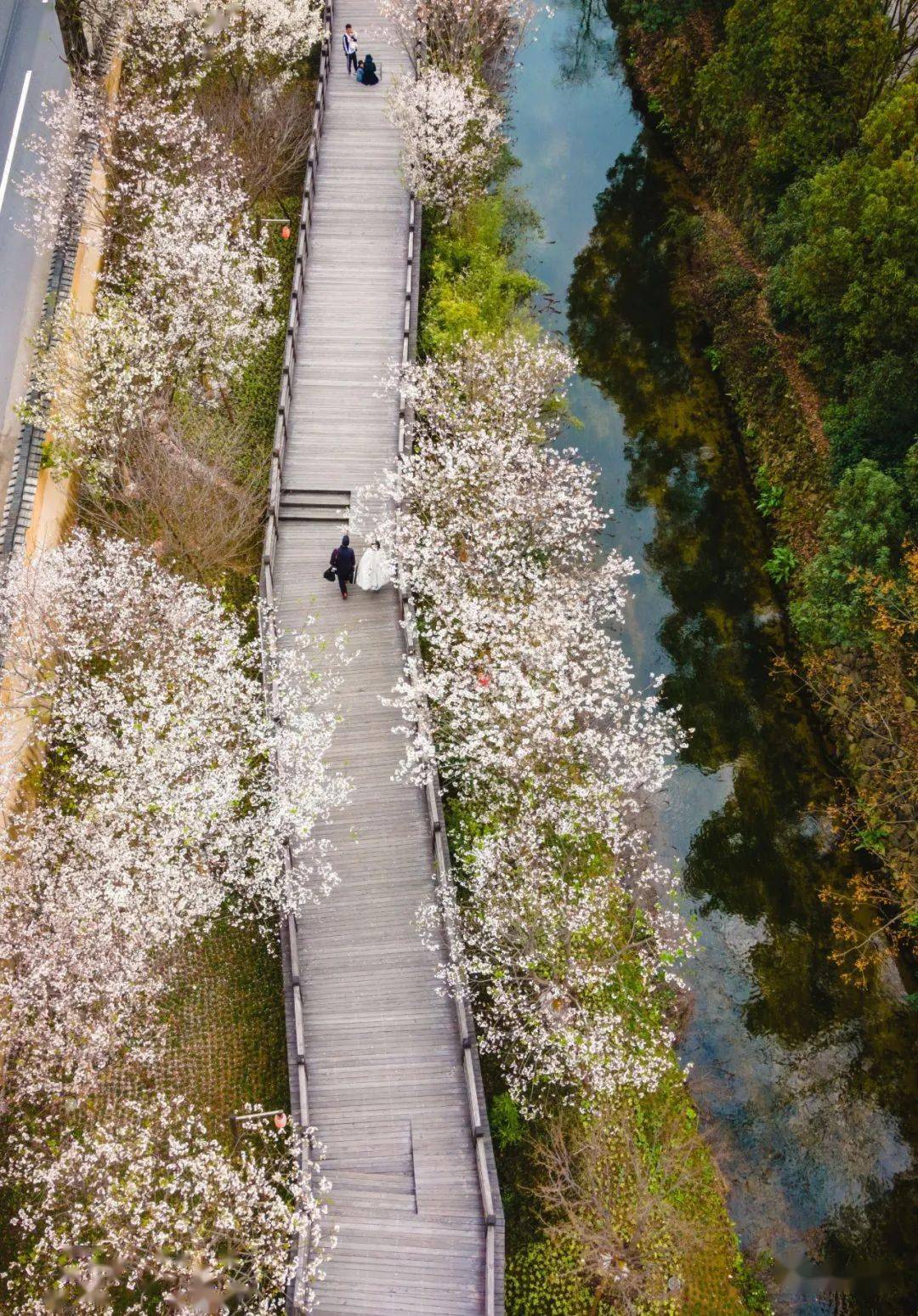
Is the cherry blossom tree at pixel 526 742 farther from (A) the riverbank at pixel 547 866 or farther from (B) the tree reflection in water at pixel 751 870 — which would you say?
(B) the tree reflection in water at pixel 751 870

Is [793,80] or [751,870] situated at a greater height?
[793,80]

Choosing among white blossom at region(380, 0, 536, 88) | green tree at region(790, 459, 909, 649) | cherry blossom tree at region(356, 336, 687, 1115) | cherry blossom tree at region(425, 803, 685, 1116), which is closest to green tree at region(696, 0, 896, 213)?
white blossom at region(380, 0, 536, 88)

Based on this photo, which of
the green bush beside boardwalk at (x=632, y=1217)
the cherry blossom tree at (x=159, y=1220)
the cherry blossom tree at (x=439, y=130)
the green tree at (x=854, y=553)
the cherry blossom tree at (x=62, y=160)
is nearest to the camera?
the cherry blossom tree at (x=159, y=1220)

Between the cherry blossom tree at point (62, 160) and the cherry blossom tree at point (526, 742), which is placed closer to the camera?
the cherry blossom tree at point (526, 742)

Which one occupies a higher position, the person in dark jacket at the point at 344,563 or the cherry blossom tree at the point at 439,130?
the cherry blossom tree at the point at 439,130

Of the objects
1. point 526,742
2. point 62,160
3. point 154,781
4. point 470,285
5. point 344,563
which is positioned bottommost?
point 154,781

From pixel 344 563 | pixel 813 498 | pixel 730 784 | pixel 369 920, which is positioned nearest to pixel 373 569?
pixel 344 563

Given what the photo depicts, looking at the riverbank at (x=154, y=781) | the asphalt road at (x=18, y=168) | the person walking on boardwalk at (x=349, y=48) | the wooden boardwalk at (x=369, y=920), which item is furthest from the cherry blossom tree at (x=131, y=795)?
the person walking on boardwalk at (x=349, y=48)

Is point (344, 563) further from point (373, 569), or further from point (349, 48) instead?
point (349, 48)
